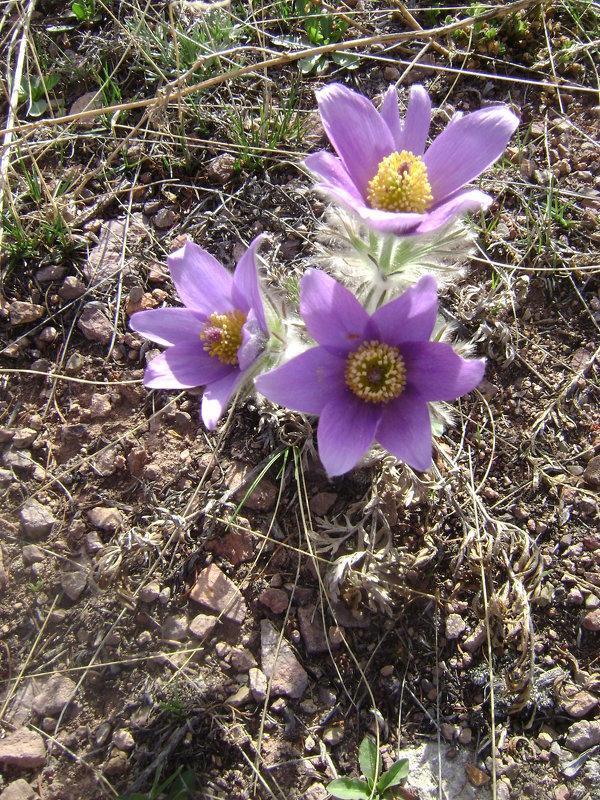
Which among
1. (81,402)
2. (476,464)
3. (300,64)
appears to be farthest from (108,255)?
(476,464)

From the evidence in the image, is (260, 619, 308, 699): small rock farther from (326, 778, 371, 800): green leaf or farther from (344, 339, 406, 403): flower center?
(344, 339, 406, 403): flower center

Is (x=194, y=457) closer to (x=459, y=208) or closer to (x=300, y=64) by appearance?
(x=459, y=208)

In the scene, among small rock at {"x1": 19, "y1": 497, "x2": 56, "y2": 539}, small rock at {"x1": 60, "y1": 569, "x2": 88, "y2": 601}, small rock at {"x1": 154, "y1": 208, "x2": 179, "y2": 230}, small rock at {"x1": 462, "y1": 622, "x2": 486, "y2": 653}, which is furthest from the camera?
small rock at {"x1": 154, "y1": 208, "x2": 179, "y2": 230}

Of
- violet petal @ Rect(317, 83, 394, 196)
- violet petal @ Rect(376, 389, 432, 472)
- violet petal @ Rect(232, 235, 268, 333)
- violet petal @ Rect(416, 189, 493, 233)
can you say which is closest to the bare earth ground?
violet petal @ Rect(376, 389, 432, 472)

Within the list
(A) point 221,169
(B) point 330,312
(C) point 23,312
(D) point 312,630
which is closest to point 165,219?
(A) point 221,169

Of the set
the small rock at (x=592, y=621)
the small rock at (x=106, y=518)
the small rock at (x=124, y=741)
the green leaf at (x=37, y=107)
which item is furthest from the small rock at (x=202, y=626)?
the green leaf at (x=37, y=107)

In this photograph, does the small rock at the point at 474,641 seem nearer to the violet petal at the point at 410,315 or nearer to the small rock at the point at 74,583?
the violet petal at the point at 410,315
